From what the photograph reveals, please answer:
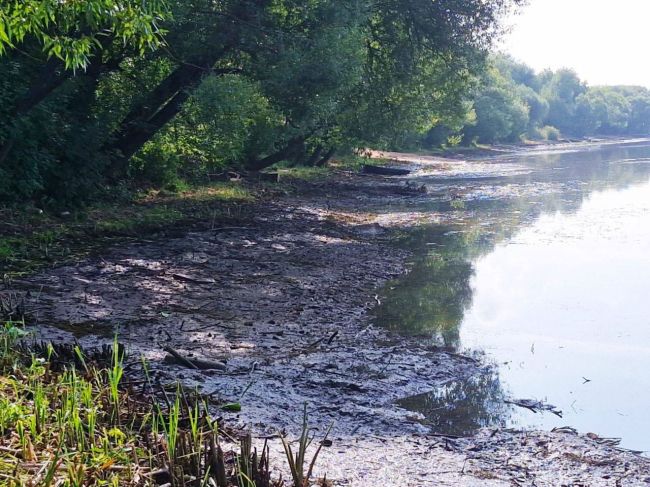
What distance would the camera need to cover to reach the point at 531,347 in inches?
398

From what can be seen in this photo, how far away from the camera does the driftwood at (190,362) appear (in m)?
7.59

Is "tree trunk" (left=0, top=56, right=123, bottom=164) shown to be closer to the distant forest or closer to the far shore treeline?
the far shore treeline

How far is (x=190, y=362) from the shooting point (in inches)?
300

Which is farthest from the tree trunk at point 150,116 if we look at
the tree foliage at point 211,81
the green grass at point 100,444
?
the green grass at point 100,444

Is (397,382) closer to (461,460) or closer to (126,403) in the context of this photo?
(461,460)

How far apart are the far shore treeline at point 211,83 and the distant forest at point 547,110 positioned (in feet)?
178

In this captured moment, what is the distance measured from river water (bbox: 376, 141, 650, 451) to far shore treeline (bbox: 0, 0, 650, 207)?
4.66m

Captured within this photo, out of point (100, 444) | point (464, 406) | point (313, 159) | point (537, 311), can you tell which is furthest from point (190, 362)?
point (313, 159)

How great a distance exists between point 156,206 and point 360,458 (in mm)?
14143

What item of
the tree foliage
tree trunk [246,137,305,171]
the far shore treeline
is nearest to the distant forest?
tree trunk [246,137,305,171]

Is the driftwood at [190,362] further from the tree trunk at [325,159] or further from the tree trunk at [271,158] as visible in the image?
the tree trunk at [325,159]

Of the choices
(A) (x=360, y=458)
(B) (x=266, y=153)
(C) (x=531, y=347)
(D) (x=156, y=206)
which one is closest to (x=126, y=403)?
(A) (x=360, y=458)

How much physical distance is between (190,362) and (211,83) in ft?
35.1

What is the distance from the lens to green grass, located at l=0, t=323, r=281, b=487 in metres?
4.05
